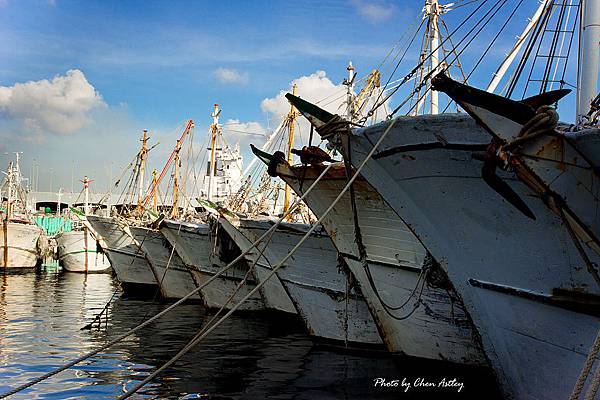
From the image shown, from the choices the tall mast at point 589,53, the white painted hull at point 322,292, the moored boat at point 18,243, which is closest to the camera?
the tall mast at point 589,53

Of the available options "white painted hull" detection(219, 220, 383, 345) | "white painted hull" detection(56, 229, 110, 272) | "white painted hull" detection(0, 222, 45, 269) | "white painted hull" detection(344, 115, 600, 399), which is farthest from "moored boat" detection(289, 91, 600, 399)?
"white painted hull" detection(0, 222, 45, 269)

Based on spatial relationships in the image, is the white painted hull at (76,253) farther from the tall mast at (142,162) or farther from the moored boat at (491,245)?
the moored boat at (491,245)

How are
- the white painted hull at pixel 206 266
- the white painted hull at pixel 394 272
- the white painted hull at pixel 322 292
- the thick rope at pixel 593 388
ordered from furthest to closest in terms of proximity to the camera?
the white painted hull at pixel 206 266 < the white painted hull at pixel 322 292 < the white painted hull at pixel 394 272 < the thick rope at pixel 593 388

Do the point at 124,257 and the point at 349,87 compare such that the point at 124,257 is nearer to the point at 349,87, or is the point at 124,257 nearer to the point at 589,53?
the point at 349,87

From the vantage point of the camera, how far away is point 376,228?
8.35 metres

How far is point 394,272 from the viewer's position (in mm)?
8531

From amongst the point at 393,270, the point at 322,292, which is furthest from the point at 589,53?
the point at 322,292

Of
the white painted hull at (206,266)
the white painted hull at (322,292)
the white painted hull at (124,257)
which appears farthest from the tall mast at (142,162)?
the white painted hull at (322,292)

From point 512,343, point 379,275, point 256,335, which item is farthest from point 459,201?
point 256,335

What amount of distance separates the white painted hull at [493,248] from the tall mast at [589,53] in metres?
3.28

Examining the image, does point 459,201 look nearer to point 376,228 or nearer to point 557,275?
point 557,275

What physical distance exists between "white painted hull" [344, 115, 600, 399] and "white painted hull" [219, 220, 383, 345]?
12.4 feet

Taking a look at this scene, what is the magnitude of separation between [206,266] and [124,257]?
24.5 ft

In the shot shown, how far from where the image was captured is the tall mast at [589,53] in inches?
317
